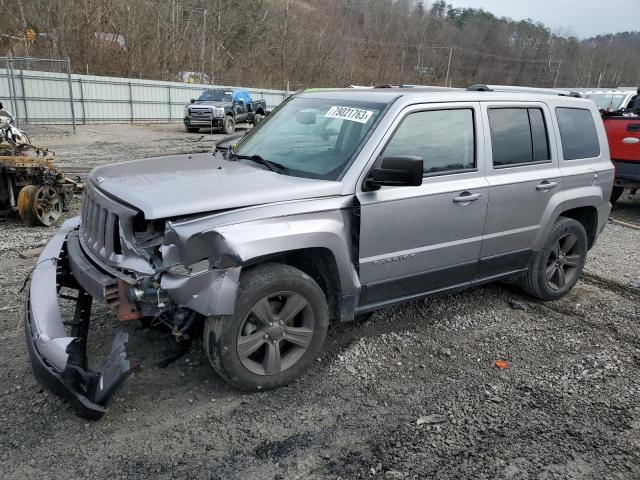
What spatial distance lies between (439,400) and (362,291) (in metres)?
0.88

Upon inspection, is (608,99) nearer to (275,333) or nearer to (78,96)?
(275,333)

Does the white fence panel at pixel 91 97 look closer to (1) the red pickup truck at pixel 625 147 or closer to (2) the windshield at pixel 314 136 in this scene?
(2) the windshield at pixel 314 136

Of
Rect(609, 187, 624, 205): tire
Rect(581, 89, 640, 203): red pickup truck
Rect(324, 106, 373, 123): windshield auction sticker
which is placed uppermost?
Rect(324, 106, 373, 123): windshield auction sticker

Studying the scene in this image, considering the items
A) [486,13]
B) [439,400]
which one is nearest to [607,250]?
[439,400]

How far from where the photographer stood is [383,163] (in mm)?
3461

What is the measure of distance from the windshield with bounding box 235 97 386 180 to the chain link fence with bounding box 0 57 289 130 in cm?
1807

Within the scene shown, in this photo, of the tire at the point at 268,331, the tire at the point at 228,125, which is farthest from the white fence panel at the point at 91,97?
the tire at the point at 268,331

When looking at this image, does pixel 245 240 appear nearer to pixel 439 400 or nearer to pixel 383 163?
pixel 383 163

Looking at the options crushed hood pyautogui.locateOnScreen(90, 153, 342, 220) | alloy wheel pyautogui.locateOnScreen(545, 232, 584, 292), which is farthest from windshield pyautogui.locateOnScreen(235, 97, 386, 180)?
alloy wheel pyautogui.locateOnScreen(545, 232, 584, 292)

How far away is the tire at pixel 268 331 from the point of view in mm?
3184

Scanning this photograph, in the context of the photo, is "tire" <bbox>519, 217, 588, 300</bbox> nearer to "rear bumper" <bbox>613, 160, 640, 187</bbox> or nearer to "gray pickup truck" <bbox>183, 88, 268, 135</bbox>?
"rear bumper" <bbox>613, 160, 640, 187</bbox>

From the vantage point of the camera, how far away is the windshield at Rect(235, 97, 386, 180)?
3.74 meters

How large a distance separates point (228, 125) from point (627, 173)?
18.1 meters

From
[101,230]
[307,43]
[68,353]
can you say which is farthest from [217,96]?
[307,43]
